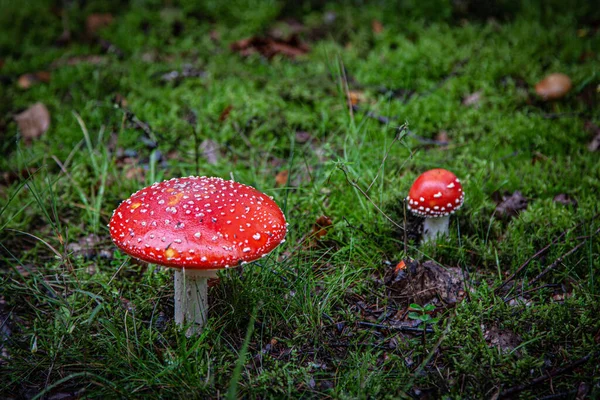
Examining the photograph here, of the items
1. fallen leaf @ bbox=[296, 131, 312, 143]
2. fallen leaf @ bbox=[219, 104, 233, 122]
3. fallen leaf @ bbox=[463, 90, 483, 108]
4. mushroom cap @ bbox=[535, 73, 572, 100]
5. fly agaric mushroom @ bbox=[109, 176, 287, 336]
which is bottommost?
fallen leaf @ bbox=[296, 131, 312, 143]

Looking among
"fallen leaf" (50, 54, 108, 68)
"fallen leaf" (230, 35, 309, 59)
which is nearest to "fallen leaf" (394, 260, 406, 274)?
"fallen leaf" (230, 35, 309, 59)

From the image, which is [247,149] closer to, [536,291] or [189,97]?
[189,97]

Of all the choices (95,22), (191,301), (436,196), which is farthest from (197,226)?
(95,22)

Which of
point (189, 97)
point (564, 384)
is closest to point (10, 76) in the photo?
point (189, 97)

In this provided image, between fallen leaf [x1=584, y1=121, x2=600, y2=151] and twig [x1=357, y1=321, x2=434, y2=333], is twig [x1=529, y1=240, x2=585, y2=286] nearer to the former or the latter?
twig [x1=357, y1=321, x2=434, y2=333]

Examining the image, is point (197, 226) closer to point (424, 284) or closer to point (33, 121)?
point (424, 284)
